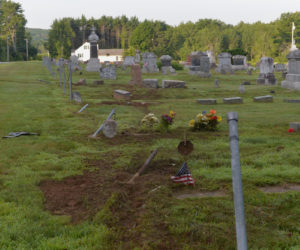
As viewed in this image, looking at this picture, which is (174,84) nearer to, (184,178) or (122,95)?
(122,95)

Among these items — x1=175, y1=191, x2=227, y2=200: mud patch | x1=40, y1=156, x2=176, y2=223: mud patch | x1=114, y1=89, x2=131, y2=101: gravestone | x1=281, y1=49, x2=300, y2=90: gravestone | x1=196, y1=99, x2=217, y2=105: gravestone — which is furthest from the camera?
x1=281, y1=49, x2=300, y2=90: gravestone

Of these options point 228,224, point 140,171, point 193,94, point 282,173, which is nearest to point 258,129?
point 282,173

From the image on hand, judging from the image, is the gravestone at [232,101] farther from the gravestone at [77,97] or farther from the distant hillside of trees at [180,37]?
the distant hillside of trees at [180,37]

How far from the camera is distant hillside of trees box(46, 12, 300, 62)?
267 ft

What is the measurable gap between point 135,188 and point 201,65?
2873 cm

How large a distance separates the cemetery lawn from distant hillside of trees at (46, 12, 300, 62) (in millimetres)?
47348

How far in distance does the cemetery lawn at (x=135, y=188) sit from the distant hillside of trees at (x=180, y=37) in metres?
47.3

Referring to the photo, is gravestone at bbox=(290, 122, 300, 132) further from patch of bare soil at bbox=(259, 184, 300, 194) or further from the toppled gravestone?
the toppled gravestone

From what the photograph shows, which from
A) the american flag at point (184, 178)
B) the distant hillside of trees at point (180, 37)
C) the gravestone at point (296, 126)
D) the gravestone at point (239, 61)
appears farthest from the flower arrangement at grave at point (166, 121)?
the distant hillside of trees at point (180, 37)

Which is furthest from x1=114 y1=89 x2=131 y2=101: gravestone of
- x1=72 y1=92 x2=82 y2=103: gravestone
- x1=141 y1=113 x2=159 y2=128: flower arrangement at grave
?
x1=141 y1=113 x2=159 y2=128: flower arrangement at grave

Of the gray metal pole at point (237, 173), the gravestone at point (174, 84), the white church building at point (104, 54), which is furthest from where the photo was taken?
the white church building at point (104, 54)

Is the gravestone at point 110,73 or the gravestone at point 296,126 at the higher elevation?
the gravestone at point 110,73

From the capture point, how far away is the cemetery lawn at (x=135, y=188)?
4.73 metres

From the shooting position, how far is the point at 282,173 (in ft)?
23.2
